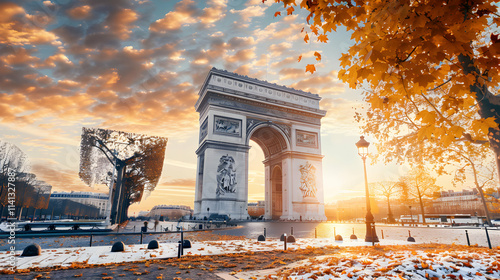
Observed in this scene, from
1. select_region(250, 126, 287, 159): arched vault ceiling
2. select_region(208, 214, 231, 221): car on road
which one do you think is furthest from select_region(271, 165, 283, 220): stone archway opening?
select_region(208, 214, 231, 221): car on road

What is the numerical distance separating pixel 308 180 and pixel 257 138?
11.5 meters

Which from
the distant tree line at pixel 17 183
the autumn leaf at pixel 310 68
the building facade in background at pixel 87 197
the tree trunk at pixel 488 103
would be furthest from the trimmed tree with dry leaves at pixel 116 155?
the building facade in background at pixel 87 197

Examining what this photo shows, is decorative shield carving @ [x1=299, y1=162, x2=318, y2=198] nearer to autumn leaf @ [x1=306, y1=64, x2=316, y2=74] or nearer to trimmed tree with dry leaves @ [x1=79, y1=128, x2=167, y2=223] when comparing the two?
trimmed tree with dry leaves @ [x1=79, y1=128, x2=167, y2=223]

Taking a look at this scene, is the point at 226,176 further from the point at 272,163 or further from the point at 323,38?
the point at 323,38

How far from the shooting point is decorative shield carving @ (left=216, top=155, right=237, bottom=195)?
31.8 m

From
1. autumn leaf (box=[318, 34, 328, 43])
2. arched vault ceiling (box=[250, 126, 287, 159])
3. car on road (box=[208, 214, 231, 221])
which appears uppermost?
arched vault ceiling (box=[250, 126, 287, 159])

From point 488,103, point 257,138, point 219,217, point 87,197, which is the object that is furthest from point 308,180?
point 87,197

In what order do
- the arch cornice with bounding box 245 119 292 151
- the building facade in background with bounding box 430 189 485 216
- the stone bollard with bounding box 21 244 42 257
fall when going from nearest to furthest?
the stone bollard with bounding box 21 244 42 257 → the arch cornice with bounding box 245 119 292 151 → the building facade in background with bounding box 430 189 485 216

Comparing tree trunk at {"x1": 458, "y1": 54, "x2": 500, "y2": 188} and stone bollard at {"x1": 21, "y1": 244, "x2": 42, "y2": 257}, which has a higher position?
tree trunk at {"x1": 458, "y1": 54, "x2": 500, "y2": 188}

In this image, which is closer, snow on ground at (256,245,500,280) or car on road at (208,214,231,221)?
snow on ground at (256,245,500,280)

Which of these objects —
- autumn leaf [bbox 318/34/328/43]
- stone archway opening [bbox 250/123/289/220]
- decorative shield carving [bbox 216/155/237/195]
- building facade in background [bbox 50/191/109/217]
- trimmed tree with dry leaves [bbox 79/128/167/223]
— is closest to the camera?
autumn leaf [bbox 318/34/328/43]

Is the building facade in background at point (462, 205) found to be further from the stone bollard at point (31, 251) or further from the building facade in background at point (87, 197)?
the building facade in background at point (87, 197)

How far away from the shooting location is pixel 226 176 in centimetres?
3234

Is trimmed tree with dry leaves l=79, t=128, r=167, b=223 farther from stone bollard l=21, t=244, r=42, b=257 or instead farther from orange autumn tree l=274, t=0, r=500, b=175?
orange autumn tree l=274, t=0, r=500, b=175
